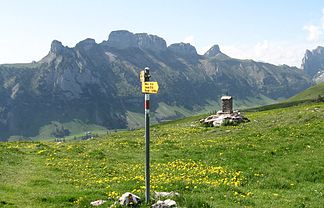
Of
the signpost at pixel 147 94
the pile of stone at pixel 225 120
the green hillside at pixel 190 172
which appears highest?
the signpost at pixel 147 94

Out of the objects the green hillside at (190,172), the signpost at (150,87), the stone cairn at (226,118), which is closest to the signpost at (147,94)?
the signpost at (150,87)

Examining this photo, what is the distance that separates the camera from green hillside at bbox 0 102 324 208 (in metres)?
20.4

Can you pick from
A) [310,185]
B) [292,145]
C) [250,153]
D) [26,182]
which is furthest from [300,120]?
[26,182]

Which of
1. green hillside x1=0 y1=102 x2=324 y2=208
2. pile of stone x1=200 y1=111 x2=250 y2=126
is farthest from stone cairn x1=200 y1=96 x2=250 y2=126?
green hillside x1=0 y1=102 x2=324 y2=208

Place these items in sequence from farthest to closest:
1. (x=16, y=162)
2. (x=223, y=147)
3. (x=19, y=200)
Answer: (x=223, y=147) < (x=16, y=162) < (x=19, y=200)

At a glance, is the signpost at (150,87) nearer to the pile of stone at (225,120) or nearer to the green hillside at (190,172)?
the green hillside at (190,172)

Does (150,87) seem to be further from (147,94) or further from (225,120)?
(225,120)

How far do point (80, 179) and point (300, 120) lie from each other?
34.6 m

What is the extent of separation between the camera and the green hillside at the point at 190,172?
20402mm

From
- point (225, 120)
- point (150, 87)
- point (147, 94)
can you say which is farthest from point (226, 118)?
Result: point (150, 87)

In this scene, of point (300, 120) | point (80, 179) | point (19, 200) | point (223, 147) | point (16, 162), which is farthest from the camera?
point (300, 120)

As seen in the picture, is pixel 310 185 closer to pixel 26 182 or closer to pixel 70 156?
pixel 26 182

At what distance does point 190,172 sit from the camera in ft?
92.2

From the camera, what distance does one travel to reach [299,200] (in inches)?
805
